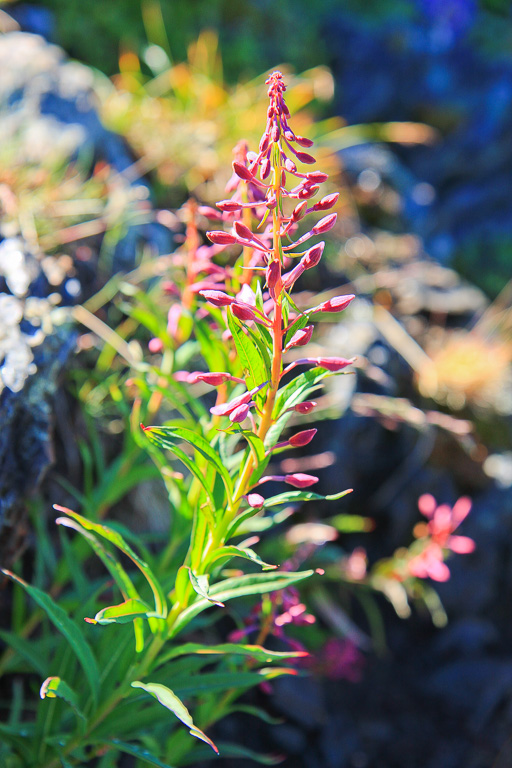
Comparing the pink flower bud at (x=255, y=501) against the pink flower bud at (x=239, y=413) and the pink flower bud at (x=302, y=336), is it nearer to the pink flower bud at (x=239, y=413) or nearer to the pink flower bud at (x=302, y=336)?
the pink flower bud at (x=239, y=413)

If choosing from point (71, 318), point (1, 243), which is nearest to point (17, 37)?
point (1, 243)

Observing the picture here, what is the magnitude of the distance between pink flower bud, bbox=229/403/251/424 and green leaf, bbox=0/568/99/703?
579mm

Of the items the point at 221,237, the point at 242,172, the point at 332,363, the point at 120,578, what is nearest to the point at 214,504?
the point at 120,578

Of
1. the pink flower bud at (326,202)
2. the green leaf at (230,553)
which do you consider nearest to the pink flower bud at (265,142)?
the pink flower bud at (326,202)

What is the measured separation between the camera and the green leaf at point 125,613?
1.03 meters

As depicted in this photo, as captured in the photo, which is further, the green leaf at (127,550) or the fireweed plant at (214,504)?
the green leaf at (127,550)

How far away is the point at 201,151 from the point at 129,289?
1.78 m

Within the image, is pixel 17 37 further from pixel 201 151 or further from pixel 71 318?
pixel 71 318

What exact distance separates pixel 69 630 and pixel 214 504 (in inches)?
16.3

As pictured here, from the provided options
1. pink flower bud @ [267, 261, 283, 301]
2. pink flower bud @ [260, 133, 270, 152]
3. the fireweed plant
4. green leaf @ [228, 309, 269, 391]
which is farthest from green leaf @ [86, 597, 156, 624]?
pink flower bud @ [260, 133, 270, 152]

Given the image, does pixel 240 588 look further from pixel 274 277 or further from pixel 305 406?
pixel 274 277

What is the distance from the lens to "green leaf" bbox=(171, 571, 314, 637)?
3.67 feet

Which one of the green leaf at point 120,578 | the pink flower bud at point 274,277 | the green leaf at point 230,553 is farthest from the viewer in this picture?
the green leaf at point 120,578

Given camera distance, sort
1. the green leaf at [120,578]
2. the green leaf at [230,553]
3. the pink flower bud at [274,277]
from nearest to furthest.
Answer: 1. the pink flower bud at [274,277]
2. the green leaf at [230,553]
3. the green leaf at [120,578]
